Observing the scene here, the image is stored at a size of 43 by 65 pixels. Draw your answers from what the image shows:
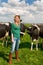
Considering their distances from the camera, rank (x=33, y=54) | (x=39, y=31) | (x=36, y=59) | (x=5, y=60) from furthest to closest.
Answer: (x=39, y=31), (x=33, y=54), (x=36, y=59), (x=5, y=60)

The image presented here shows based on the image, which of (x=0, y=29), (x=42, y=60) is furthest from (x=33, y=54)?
(x=0, y=29)

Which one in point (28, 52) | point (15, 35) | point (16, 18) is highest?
point (16, 18)

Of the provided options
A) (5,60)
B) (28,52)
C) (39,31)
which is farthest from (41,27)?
(5,60)

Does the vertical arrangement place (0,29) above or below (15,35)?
below

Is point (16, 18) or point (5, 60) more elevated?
point (16, 18)

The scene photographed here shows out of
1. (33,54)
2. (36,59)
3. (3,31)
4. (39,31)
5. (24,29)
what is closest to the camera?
(36,59)

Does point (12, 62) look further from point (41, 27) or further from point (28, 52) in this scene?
point (41, 27)

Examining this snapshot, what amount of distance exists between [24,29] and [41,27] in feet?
10.6

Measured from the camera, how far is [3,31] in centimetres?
1537

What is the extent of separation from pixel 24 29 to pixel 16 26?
26.4 ft

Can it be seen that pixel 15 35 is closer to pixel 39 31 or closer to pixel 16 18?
pixel 16 18

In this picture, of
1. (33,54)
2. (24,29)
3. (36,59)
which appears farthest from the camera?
(24,29)

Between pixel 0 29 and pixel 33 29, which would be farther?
pixel 0 29

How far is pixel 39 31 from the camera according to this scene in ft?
47.1
